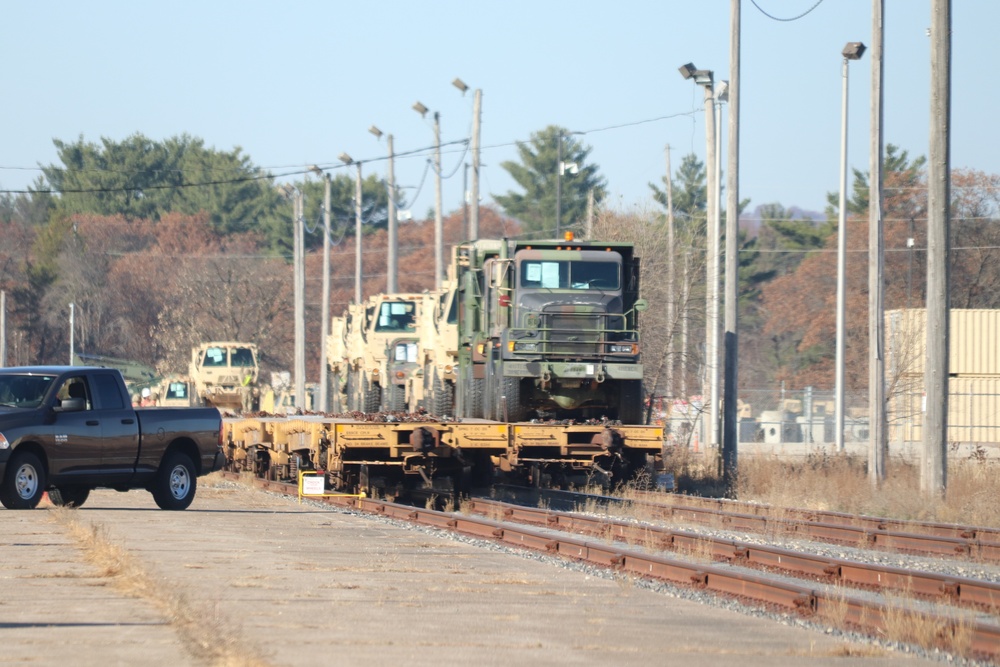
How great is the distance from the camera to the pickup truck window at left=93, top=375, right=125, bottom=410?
795 inches

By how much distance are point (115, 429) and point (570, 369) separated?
6592 millimetres

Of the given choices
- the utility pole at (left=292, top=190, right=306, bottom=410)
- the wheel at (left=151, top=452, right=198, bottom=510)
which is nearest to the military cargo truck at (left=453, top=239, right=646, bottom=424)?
the wheel at (left=151, top=452, right=198, bottom=510)

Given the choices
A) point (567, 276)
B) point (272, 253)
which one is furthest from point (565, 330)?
point (272, 253)

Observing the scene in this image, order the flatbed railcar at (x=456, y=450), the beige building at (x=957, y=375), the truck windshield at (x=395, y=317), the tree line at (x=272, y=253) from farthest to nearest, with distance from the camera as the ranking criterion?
the tree line at (x=272, y=253)
the beige building at (x=957, y=375)
the truck windshield at (x=395, y=317)
the flatbed railcar at (x=456, y=450)

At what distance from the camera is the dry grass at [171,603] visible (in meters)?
8.93

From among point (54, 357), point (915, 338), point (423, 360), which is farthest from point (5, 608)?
point (54, 357)

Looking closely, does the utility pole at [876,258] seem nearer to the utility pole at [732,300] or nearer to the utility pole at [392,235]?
the utility pole at [732,300]

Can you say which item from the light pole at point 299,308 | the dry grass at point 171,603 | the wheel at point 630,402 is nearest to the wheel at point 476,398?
the wheel at point 630,402

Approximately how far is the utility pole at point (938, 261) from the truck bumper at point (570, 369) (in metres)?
4.23

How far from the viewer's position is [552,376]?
22.9m

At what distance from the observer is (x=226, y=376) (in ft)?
142

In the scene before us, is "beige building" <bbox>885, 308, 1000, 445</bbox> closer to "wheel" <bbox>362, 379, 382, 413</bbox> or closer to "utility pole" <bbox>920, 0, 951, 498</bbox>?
"wheel" <bbox>362, 379, 382, 413</bbox>

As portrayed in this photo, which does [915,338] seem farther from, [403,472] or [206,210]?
[206,210]

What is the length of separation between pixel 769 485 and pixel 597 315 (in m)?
5.79
